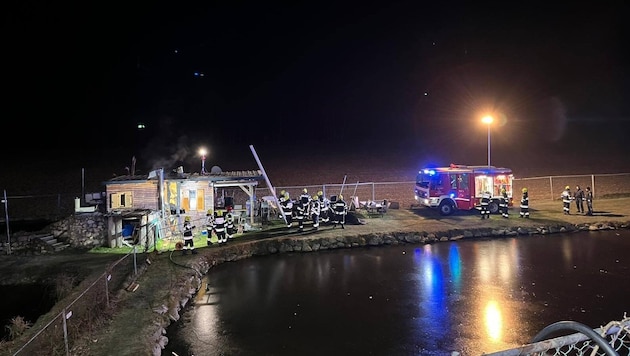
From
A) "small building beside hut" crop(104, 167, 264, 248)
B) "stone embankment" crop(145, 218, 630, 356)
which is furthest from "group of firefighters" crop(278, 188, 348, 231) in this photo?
"small building beside hut" crop(104, 167, 264, 248)

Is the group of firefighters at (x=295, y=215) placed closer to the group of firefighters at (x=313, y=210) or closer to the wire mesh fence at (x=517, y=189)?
the group of firefighters at (x=313, y=210)

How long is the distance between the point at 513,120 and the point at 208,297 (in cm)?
5644

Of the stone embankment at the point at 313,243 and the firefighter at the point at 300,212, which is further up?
the firefighter at the point at 300,212

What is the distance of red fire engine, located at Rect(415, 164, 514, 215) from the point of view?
2127 cm

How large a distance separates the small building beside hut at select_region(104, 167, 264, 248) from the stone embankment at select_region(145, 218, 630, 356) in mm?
2424

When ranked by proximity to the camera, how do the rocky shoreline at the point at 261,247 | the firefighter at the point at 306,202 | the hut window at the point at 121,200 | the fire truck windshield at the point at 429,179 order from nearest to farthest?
the rocky shoreline at the point at 261,247, the hut window at the point at 121,200, the firefighter at the point at 306,202, the fire truck windshield at the point at 429,179

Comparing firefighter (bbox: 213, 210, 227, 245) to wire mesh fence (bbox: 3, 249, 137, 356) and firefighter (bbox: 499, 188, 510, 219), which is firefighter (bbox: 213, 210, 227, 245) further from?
firefighter (bbox: 499, 188, 510, 219)

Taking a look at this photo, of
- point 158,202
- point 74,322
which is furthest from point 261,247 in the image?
point 74,322

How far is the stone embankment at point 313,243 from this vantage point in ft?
36.8

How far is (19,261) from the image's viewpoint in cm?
1407

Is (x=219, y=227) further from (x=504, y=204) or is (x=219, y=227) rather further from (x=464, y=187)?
(x=504, y=204)

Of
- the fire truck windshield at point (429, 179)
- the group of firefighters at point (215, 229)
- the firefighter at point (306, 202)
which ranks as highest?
the fire truck windshield at point (429, 179)

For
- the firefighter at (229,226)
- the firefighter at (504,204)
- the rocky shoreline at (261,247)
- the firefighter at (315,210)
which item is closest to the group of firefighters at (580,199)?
the rocky shoreline at (261,247)

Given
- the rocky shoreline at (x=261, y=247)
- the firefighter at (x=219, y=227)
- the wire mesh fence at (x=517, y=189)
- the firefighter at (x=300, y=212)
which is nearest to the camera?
the rocky shoreline at (x=261, y=247)
